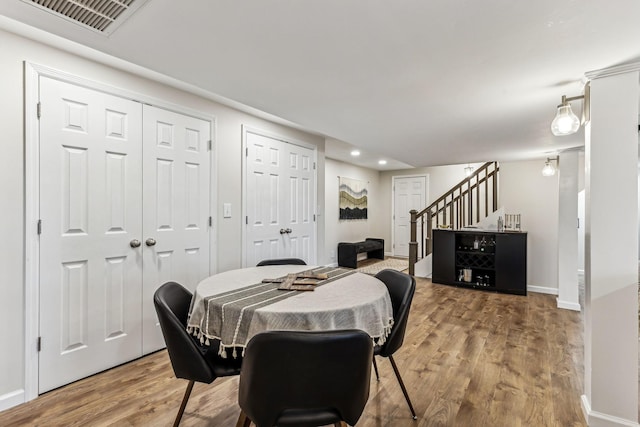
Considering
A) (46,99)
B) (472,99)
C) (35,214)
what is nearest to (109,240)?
(35,214)

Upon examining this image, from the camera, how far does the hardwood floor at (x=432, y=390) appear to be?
181 cm

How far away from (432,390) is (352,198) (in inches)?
210

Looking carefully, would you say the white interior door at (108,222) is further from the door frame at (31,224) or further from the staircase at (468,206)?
the staircase at (468,206)

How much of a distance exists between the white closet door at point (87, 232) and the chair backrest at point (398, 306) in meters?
1.98

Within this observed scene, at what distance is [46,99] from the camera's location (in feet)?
6.61

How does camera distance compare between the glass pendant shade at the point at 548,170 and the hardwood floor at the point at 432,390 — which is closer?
the hardwood floor at the point at 432,390

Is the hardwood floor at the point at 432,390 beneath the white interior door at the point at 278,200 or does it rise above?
beneath

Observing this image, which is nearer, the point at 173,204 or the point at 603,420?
the point at 603,420

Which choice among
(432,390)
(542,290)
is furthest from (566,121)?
(542,290)

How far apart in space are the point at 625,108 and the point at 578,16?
0.82 metres

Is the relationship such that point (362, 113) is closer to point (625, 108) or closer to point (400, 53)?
point (400, 53)

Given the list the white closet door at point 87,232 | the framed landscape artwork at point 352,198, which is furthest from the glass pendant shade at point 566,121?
the framed landscape artwork at point 352,198

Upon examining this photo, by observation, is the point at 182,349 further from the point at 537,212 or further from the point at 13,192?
the point at 537,212

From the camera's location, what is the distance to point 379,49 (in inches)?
60.1
